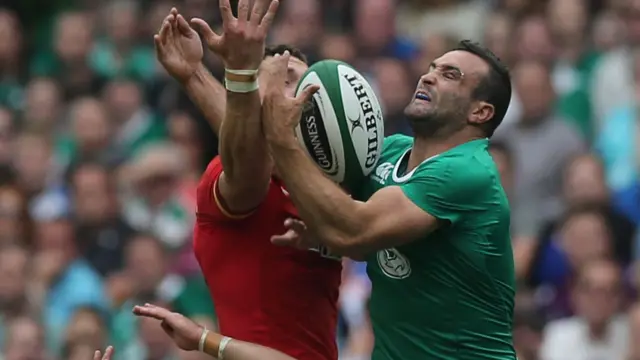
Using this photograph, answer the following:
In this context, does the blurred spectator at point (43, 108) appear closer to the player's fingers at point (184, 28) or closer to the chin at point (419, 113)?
the player's fingers at point (184, 28)

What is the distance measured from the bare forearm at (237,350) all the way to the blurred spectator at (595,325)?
3.48 metres

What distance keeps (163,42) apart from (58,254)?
511 centimetres

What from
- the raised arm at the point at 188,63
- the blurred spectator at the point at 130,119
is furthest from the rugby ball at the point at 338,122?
the blurred spectator at the point at 130,119

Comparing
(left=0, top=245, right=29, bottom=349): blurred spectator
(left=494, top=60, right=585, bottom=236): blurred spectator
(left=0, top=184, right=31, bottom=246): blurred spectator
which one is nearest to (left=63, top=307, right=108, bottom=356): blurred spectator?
(left=0, top=245, right=29, bottom=349): blurred spectator

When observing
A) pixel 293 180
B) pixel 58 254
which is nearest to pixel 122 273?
pixel 58 254

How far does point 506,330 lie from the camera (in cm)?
620

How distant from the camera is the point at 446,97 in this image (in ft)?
20.1

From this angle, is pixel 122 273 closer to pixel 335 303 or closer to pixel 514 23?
pixel 514 23

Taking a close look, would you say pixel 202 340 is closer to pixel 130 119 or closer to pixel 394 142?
pixel 394 142

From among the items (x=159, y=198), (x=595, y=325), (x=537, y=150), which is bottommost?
(x=159, y=198)

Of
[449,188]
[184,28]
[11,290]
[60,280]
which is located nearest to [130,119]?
[60,280]

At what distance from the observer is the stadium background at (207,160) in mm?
9805

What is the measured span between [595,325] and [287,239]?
149 inches

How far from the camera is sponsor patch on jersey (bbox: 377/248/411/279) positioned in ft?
20.0
